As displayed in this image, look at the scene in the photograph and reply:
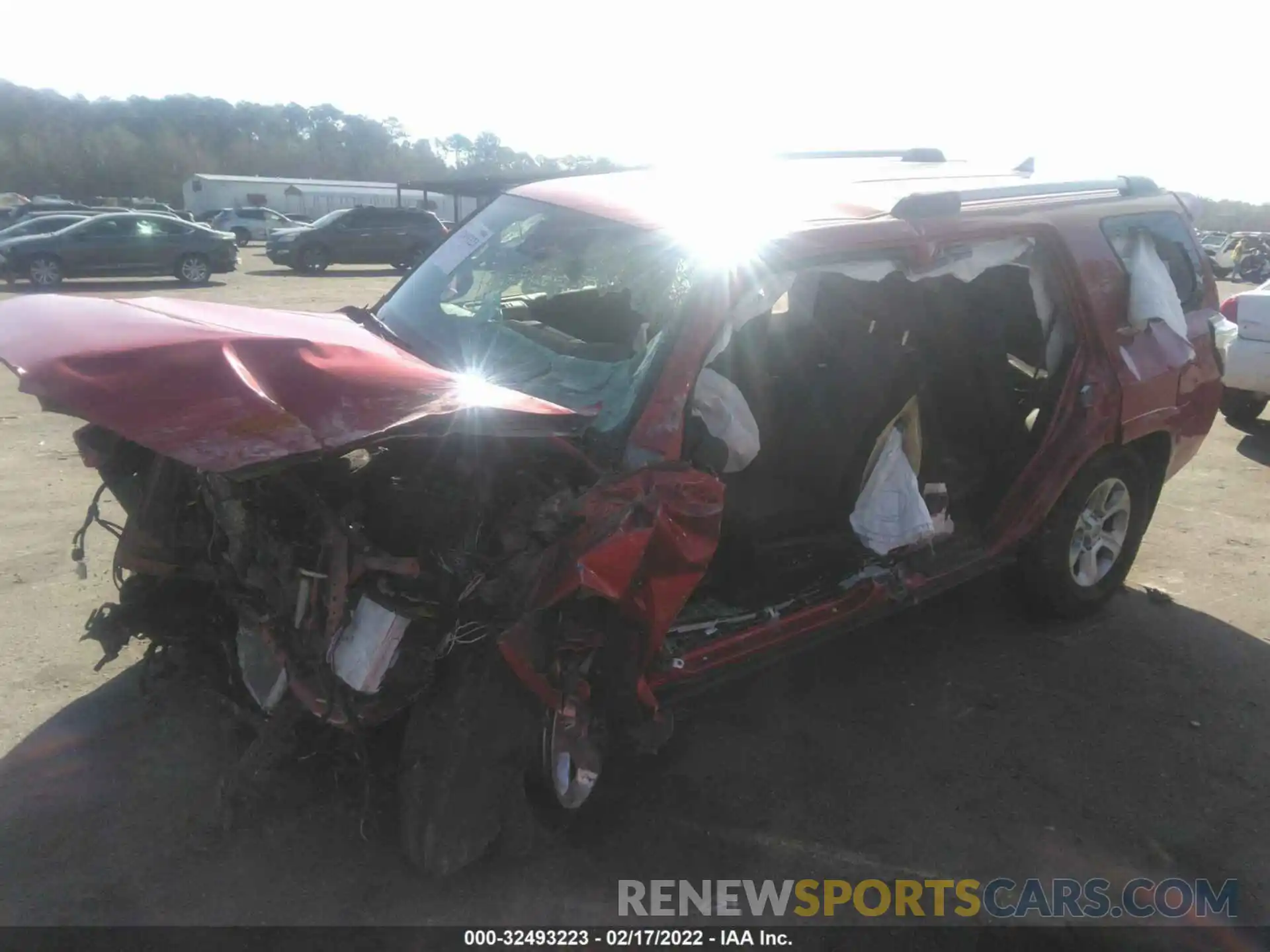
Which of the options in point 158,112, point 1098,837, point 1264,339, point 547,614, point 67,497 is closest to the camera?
point 547,614

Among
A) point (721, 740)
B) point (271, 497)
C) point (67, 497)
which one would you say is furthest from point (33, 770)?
point (67, 497)

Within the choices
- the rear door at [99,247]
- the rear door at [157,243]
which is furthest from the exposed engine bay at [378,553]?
the rear door at [157,243]

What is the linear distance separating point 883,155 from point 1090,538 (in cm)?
254

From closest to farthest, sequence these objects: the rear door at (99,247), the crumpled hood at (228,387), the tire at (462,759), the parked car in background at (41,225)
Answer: the crumpled hood at (228,387) → the tire at (462,759) → the rear door at (99,247) → the parked car in background at (41,225)

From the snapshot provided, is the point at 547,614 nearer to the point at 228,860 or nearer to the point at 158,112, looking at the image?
the point at 228,860

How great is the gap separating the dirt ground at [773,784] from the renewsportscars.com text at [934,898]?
5 centimetres

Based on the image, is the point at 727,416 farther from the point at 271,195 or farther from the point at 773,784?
the point at 271,195

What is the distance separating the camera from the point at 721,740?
11.2 ft

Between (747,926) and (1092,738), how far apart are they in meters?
1.74

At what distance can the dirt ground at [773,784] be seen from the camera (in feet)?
8.70

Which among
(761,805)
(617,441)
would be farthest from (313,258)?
→ (761,805)

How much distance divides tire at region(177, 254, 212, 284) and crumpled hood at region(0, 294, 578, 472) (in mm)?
18402

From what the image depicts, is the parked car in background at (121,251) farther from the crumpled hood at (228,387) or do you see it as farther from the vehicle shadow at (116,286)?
the crumpled hood at (228,387)

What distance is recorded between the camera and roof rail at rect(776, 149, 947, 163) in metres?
5.09
